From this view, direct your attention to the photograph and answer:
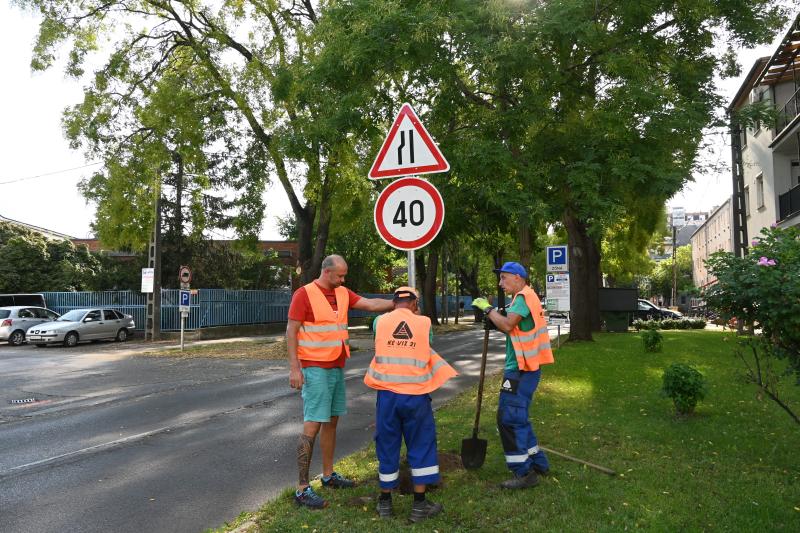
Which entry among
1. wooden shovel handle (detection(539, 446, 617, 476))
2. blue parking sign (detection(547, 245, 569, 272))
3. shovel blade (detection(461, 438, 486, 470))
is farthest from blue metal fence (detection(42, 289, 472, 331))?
shovel blade (detection(461, 438, 486, 470))

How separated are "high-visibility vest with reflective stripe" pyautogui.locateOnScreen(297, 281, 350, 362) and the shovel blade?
139 centimetres

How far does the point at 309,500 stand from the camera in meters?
4.29

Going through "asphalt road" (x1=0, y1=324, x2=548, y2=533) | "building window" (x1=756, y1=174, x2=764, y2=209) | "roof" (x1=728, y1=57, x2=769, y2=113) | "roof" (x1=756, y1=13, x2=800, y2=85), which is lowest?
"asphalt road" (x1=0, y1=324, x2=548, y2=533)

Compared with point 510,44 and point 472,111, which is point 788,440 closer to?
point 510,44

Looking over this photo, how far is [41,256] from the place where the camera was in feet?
106

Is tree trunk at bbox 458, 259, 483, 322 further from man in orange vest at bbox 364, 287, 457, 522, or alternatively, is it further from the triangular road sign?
man in orange vest at bbox 364, 287, 457, 522

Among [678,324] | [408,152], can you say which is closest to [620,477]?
[408,152]

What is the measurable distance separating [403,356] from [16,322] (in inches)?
977

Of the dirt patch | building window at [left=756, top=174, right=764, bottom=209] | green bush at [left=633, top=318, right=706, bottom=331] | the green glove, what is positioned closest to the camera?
the green glove

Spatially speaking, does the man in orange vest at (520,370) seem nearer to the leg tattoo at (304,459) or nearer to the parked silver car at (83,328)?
the leg tattoo at (304,459)

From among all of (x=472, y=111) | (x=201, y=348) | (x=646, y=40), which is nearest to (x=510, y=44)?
(x=472, y=111)

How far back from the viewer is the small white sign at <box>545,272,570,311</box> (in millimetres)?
15212

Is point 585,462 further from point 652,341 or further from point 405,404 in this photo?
point 652,341

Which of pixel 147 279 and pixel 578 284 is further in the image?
pixel 147 279
